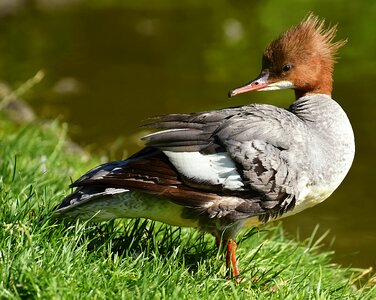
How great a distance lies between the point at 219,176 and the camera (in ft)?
14.2

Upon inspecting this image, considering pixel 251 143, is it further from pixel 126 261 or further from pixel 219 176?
pixel 126 261

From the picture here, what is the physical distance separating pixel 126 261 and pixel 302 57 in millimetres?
1659

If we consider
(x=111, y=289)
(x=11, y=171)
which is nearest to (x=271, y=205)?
(x=111, y=289)

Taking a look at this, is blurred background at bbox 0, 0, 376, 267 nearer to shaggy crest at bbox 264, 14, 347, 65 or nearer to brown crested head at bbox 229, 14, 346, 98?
brown crested head at bbox 229, 14, 346, 98

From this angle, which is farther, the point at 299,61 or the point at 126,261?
the point at 299,61

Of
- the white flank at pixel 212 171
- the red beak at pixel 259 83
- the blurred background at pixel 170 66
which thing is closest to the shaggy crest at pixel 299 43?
the red beak at pixel 259 83

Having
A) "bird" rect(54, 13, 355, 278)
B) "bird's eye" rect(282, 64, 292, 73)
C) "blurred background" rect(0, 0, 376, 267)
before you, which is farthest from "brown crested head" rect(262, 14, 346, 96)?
"blurred background" rect(0, 0, 376, 267)

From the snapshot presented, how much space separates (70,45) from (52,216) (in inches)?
419

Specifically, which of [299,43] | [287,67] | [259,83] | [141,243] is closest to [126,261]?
[141,243]

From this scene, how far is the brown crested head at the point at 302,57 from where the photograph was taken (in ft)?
16.1

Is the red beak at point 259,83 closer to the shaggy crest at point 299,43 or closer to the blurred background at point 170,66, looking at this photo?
the shaggy crest at point 299,43

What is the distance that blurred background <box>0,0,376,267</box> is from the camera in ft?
28.3

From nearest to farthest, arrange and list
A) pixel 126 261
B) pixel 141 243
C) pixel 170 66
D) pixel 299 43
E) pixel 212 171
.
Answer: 1. pixel 126 261
2. pixel 212 171
3. pixel 141 243
4. pixel 299 43
5. pixel 170 66

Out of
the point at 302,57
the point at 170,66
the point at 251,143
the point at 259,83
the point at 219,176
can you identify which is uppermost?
the point at 302,57
